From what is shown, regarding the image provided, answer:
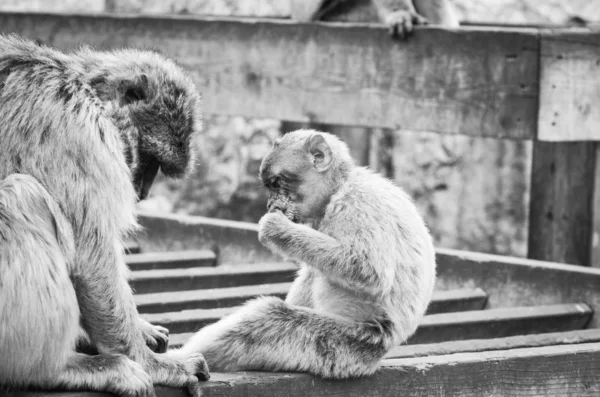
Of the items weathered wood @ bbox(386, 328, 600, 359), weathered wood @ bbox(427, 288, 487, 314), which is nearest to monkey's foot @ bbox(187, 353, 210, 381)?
weathered wood @ bbox(386, 328, 600, 359)

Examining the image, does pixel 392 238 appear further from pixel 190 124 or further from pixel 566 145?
pixel 566 145

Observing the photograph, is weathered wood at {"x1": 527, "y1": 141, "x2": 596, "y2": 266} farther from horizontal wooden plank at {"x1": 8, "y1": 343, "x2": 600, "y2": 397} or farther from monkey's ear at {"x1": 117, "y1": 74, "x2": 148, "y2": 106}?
monkey's ear at {"x1": 117, "y1": 74, "x2": 148, "y2": 106}

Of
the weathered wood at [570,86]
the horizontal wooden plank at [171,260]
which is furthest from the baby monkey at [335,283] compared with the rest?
the horizontal wooden plank at [171,260]

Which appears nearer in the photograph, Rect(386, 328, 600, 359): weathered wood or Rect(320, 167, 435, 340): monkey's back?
Rect(320, 167, 435, 340): monkey's back

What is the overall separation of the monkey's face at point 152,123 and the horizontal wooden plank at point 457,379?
72 cm

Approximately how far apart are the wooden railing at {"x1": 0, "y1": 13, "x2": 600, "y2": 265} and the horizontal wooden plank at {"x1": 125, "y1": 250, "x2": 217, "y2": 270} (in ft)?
2.88

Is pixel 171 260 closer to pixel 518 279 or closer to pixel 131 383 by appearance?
pixel 518 279

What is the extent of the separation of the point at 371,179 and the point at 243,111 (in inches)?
98.3

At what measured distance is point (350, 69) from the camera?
591cm

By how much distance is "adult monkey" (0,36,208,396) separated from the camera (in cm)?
309

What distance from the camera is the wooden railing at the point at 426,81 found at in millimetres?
5344

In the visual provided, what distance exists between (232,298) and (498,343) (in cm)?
121

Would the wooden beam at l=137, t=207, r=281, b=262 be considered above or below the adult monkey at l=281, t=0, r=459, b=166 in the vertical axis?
below

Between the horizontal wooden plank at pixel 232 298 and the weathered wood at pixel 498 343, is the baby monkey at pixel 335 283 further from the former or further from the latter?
the horizontal wooden plank at pixel 232 298
